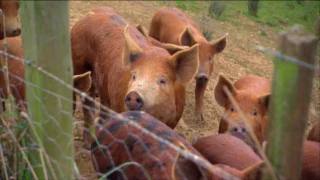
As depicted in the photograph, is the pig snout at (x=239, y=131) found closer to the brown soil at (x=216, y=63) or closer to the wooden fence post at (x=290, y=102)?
the brown soil at (x=216, y=63)

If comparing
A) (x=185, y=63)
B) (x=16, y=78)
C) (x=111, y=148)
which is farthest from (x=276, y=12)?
(x=111, y=148)

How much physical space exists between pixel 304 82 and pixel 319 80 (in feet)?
23.0

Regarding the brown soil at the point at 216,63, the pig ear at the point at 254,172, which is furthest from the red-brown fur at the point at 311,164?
the brown soil at the point at 216,63

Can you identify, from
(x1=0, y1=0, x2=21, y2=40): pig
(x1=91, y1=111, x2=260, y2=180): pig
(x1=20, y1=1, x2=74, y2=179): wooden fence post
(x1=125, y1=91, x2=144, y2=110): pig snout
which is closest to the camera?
(x1=20, y1=1, x2=74, y2=179): wooden fence post

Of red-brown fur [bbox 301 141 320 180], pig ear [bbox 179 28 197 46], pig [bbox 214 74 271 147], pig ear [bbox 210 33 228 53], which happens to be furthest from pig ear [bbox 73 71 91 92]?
pig ear [bbox 210 33 228 53]

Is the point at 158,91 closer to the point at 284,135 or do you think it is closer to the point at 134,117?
the point at 134,117

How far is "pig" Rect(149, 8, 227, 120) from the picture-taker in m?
6.13

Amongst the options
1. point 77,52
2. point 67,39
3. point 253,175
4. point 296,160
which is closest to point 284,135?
point 296,160

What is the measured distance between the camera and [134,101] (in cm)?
381

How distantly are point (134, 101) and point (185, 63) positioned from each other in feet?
2.27

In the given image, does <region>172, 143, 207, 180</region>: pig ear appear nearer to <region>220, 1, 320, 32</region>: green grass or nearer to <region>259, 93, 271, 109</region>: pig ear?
<region>259, 93, 271, 109</region>: pig ear

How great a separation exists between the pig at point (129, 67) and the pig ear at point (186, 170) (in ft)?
4.24

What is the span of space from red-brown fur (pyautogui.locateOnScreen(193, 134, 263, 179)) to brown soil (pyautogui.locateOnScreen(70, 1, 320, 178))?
0.89m

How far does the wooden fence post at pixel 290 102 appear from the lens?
69.9 inches
